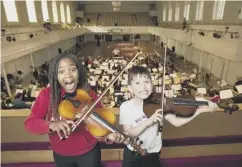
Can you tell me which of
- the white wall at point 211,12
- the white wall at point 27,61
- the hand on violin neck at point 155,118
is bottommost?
the white wall at point 27,61

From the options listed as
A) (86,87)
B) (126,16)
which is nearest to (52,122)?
(86,87)

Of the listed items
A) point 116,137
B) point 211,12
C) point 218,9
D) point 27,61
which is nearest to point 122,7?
point 211,12

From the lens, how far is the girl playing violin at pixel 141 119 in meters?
1.66

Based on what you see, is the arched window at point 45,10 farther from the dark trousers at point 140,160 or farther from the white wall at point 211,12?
the dark trousers at point 140,160

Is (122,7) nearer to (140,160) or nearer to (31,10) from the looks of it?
(31,10)

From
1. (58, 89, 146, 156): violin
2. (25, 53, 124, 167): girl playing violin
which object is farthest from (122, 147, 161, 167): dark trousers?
(25, 53, 124, 167): girl playing violin

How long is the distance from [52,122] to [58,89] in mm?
308

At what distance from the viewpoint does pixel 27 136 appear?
2707mm

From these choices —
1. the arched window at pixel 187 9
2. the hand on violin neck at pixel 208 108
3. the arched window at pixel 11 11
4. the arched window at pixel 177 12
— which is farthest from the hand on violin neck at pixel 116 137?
the arched window at pixel 177 12

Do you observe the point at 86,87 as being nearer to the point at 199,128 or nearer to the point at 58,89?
the point at 58,89

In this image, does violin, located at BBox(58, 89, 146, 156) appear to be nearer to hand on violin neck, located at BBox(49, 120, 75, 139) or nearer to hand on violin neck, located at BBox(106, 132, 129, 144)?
hand on violin neck, located at BBox(106, 132, 129, 144)

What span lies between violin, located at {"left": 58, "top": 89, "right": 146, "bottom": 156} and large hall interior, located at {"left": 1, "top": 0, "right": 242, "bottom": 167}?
14 centimetres

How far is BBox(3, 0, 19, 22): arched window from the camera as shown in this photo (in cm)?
1090

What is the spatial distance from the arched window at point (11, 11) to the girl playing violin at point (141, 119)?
1134 centimetres
